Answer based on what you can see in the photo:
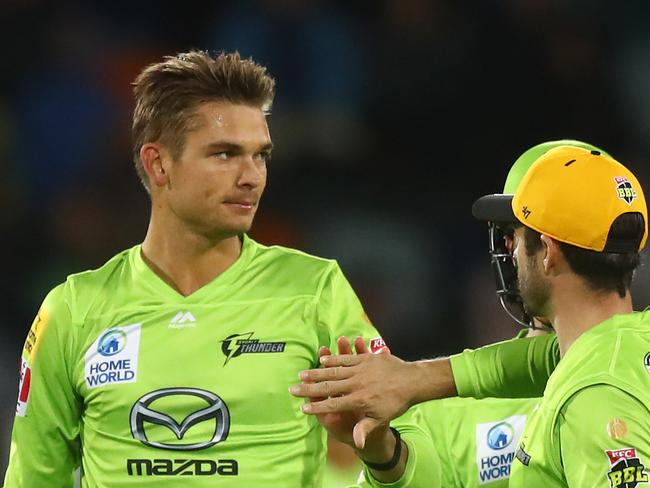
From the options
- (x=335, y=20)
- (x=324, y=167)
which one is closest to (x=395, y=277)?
(x=324, y=167)

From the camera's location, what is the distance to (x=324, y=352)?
3.61 meters

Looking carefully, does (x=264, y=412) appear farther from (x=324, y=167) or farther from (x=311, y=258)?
(x=324, y=167)

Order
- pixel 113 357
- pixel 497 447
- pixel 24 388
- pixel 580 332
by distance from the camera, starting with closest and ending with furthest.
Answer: pixel 580 332 < pixel 113 357 < pixel 24 388 < pixel 497 447

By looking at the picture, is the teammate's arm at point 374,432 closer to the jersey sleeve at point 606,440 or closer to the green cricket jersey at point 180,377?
the green cricket jersey at point 180,377

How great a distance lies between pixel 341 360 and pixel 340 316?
1.47ft

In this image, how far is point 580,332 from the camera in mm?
3295

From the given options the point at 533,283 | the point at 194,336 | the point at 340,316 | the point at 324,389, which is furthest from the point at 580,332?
the point at 194,336

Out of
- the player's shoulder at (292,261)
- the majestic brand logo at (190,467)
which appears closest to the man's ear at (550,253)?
the player's shoulder at (292,261)

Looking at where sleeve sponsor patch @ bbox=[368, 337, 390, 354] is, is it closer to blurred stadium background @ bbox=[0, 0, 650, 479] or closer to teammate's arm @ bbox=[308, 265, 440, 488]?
teammate's arm @ bbox=[308, 265, 440, 488]

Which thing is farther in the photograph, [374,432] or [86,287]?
[86,287]

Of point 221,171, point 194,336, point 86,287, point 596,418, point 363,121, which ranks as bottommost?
point 596,418

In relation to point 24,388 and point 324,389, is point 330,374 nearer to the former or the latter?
point 324,389

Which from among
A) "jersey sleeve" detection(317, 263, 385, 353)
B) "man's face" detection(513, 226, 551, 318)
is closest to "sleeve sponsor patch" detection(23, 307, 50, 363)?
"jersey sleeve" detection(317, 263, 385, 353)

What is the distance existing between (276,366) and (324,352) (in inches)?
10.6
